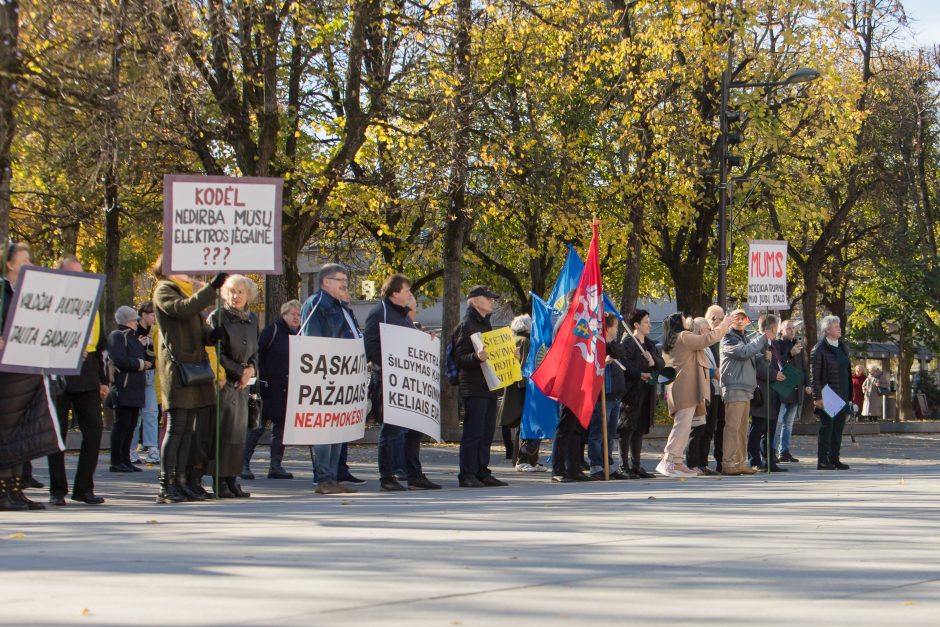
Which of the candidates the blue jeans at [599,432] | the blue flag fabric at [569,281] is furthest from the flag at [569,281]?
the blue jeans at [599,432]

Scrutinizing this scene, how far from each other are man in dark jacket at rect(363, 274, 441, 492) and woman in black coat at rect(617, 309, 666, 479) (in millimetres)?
3156

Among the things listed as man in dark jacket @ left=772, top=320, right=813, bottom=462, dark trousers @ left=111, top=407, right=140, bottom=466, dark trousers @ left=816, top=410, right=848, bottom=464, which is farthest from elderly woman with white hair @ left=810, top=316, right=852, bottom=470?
dark trousers @ left=111, top=407, right=140, bottom=466

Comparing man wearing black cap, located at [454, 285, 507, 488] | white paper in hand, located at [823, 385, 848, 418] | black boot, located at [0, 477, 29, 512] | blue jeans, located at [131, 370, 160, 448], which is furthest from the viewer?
white paper in hand, located at [823, 385, 848, 418]

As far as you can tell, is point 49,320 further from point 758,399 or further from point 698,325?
point 758,399

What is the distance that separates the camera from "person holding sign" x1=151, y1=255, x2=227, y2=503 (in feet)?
35.2

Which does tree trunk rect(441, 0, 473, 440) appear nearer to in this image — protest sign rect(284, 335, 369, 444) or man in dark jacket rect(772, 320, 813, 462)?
man in dark jacket rect(772, 320, 813, 462)

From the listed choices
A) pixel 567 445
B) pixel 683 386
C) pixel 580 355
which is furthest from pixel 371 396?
pixel 683 386

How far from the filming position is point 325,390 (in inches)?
475

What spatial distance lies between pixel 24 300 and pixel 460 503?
351cm

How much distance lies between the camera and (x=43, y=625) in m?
5.06

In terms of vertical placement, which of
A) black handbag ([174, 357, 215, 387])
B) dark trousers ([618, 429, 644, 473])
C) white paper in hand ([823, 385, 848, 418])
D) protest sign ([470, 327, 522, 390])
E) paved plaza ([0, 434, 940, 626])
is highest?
protest sign ([470, 327, 522, 390])

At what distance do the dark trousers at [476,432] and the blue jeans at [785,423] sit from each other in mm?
6314

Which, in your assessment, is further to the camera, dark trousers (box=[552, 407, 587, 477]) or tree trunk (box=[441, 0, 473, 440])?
tree trunk (box=[441, 0, 473, 440])

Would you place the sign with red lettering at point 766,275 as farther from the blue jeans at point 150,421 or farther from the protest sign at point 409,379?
the blue jeans at point 150,421
